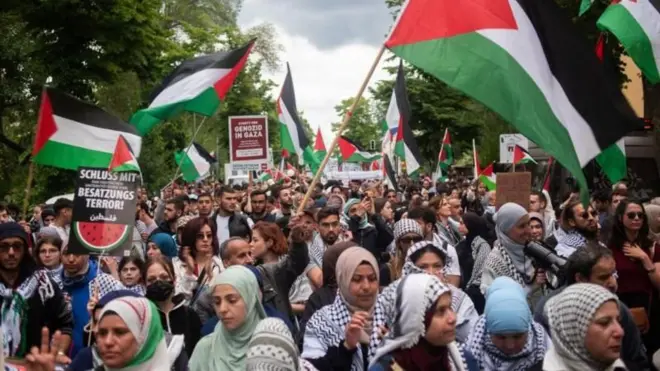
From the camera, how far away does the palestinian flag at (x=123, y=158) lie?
8289 mm

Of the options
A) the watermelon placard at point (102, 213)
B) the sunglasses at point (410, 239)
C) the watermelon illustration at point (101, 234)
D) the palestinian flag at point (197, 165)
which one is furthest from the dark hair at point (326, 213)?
the palestinian flag at point (197, 165)

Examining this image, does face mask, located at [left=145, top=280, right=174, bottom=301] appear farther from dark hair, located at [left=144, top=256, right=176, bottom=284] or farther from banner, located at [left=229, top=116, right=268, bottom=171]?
banner, located at [left=229, top=116, right=268, bottom=171]

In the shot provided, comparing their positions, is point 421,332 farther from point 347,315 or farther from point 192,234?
point 192,234

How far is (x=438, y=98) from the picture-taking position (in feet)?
150

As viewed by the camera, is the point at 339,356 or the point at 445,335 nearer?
the point at 445,335

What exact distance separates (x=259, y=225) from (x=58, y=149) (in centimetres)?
248

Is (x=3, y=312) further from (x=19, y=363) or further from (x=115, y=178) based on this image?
(x=115, y=178)

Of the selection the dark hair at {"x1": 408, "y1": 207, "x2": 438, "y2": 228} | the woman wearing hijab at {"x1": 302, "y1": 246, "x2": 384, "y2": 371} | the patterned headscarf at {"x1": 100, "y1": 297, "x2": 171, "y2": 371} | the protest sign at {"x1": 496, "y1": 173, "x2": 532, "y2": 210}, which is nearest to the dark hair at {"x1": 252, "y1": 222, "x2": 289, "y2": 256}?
the dark hair at {"x1": 408, "y1": 207, "x2": 438, "y2": 228}

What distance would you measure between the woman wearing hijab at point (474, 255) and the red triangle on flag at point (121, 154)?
312 cm

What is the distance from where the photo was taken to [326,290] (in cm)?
597

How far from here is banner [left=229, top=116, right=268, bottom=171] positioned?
15.4 metres

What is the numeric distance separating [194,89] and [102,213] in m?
4.13

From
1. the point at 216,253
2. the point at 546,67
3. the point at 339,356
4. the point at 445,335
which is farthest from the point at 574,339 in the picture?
the point at 216,253

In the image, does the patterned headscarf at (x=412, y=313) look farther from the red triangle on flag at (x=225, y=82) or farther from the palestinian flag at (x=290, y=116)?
the palestinian flag at (x=290, y=116)
